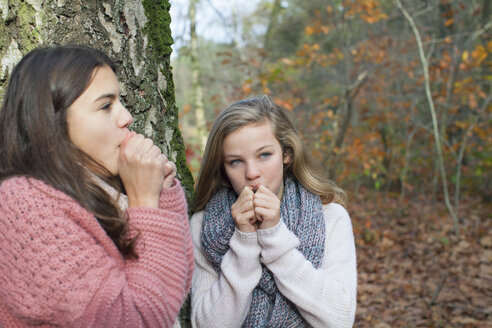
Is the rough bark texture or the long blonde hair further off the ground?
the rough bark texture

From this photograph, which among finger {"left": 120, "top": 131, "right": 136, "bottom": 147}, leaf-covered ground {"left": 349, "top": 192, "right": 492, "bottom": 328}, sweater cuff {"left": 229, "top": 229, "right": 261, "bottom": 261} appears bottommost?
leaf-covered ground {"left": 349, "top": 192, "right": 492, "bottom": 328}

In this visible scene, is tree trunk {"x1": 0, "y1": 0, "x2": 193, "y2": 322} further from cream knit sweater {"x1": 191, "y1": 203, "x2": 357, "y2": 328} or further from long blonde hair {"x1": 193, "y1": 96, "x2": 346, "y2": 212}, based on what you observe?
cream knit sweater {"x1": 191, "y1": 203, "x2": 357, "y2": 328}

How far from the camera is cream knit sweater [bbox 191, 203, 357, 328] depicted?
68.4 inches

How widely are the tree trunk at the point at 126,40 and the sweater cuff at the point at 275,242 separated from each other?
59 centimetres

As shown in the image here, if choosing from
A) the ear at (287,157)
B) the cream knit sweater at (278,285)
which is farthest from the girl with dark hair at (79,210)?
the ear at (287,157)

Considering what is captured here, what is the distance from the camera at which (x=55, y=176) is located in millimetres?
1269

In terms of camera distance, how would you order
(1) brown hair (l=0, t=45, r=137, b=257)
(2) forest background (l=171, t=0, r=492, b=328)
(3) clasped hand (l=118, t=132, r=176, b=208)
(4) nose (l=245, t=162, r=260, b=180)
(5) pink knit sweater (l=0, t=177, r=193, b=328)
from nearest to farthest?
(5) pink knit sweater (l=0, t=177, r=193, b=328)
(1) brown hair (l=0, t=45, r=137, b=257)
(3) clasped hand (l=118, t=132, r=176, b=208)
(4) nose (l=245, t=162, r=260, b=180)
(2) forest background (l=171, t=0, r=492, b=328)

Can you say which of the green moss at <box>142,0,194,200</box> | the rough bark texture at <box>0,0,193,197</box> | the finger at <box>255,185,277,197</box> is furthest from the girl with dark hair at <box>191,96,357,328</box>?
the rough bark texture at <box>0,0,193,197</box>

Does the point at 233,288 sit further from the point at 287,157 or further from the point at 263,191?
the point at 287,157

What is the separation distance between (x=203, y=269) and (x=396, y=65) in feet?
27.3

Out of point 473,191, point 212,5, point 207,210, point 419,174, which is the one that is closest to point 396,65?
point 419,174

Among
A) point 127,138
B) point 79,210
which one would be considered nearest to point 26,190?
point 79,210

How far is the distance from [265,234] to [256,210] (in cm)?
12

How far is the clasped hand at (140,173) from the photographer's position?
139 centimetres
